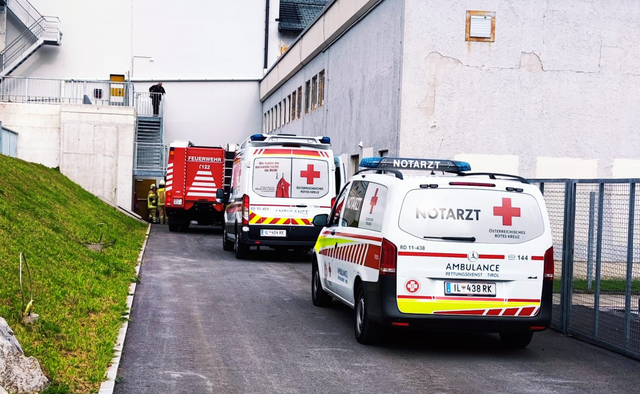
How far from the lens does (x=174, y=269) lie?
1603 cm

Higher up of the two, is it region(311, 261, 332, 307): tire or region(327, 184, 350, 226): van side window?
region(327, 184, 350, 226): van side window

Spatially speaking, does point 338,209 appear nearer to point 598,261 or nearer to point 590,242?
point 590,242

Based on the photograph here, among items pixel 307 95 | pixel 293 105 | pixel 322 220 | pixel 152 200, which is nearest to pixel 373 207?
pixel 322 220

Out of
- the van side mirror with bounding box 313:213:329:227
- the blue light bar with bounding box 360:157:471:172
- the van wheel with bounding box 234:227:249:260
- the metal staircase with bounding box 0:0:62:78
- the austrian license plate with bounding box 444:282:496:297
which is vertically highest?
the metal staircase with bounding box 0:0:62:78

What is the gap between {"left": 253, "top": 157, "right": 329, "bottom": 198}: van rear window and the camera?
17922 mm

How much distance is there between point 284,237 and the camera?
18.0m

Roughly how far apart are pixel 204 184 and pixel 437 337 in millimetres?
19102

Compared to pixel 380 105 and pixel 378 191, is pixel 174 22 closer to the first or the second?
pixel 380 105

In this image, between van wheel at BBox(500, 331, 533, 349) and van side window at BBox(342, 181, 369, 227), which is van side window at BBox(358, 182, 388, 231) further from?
van wheel at BBox(500, 331, 533, 349)

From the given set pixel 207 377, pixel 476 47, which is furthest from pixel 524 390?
pixel 476 47

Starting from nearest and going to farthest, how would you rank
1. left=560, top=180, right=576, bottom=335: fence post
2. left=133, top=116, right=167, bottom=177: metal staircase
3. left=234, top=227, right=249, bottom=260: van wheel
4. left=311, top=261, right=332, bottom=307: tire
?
left=560, top=180, right=576, bottom=335: fence post → left=311, top=261, right=332, bottom=307: tire → left=234, top=227, right=249, bottom=260: van wheel → left=133, top=116, right=167, bottom=177: metal staircase

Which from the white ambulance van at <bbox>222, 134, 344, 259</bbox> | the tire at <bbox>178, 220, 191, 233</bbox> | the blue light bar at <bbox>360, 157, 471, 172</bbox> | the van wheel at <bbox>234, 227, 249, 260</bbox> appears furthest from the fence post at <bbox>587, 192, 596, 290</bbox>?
the tire at <bbox>178, 220, 191, 233</bbox>

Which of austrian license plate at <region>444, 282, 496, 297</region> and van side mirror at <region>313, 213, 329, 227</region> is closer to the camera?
austrian license plate at <region>444, 282, 496, 297</region>

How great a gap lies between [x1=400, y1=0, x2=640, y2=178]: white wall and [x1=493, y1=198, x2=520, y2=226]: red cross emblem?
37.2ft
